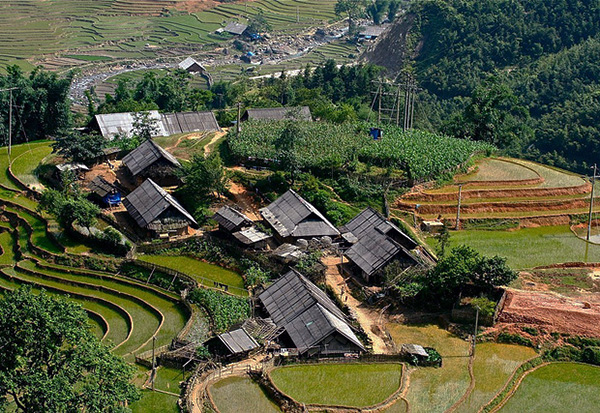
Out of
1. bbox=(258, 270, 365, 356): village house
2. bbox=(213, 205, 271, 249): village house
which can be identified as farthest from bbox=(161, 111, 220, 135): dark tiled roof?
bbox=(258, 270, 365, 356): village house

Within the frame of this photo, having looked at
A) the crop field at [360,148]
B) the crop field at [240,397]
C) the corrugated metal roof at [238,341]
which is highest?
the crop field at [360,148]

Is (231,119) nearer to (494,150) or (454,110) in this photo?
(494,150)

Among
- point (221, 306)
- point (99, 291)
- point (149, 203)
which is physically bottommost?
point (99, 291)

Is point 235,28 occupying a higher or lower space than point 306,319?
lower

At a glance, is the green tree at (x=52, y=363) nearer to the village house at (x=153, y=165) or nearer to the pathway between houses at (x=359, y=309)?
the pathway between houses at (x=359, y=309)

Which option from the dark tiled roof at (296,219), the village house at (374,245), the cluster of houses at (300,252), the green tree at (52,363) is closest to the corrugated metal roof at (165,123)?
the cluster of houses at (300,252)

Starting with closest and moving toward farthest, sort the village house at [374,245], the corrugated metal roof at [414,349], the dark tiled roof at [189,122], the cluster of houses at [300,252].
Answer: the corrugated metal roof at [414,349] < the cluster of houses at [300,252] < the village house at [374,245] < the dark tiled roof at [189,122]

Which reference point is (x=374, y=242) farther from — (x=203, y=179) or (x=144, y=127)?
(x=144, y=127)

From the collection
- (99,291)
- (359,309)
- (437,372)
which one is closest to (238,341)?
(359,309)
